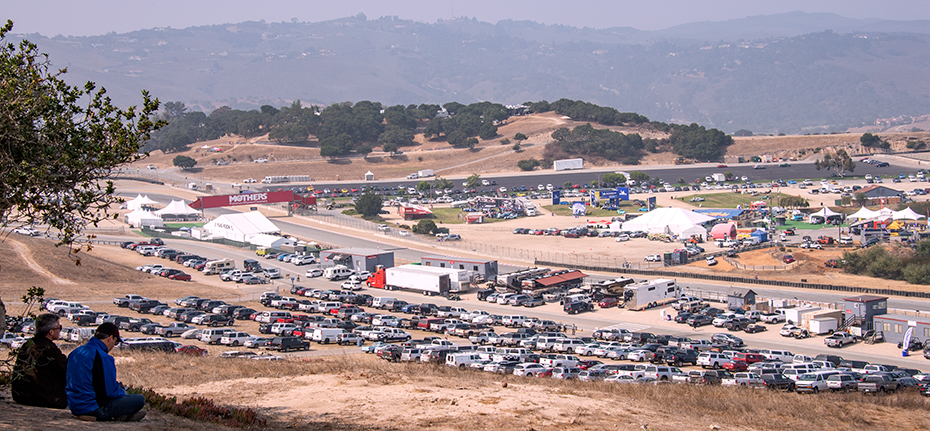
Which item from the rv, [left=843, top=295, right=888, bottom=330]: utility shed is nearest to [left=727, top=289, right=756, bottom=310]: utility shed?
[left=843, top=295, right=888, bottom=330]: utility shed

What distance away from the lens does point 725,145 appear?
584 ft

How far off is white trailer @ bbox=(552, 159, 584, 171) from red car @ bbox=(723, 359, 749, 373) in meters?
127

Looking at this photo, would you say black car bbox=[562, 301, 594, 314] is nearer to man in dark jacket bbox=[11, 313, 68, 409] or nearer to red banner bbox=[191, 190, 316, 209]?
man in dark jacket bbox=[11, 313, 68, 409]

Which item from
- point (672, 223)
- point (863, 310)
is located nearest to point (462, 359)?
point (863, 310)

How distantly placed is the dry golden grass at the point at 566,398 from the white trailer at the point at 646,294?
23685 mm

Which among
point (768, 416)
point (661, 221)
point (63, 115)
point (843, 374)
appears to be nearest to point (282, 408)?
point (63, 115)

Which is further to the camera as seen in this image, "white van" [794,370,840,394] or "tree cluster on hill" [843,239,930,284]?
"tree cluster on hill" [843,239,930,284]

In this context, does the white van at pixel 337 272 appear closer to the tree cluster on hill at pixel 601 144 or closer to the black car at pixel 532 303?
the black car at pixel 532 303

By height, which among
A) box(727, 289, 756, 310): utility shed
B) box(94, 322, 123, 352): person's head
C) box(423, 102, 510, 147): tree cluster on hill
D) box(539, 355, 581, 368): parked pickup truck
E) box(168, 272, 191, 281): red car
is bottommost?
box(727, 289, 756, 310): utility shed

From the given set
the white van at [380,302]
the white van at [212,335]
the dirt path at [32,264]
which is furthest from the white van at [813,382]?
the dirt path at [32,264]

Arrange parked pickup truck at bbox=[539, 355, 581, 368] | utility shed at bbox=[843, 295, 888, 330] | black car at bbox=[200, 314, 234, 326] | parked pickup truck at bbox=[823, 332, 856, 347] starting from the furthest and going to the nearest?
utility shed at bbox=[843, 295, 888, 330], black car at bbox=[200, 314, 234, 326], parked pickup truck at bbox=[823, 332, 856, 347], parked pickup truck at bbox=[539, 355, 581, 368]

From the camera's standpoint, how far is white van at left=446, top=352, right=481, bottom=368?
29766mm

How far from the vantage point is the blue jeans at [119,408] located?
35.6ft

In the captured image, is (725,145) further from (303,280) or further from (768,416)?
(768,416)
